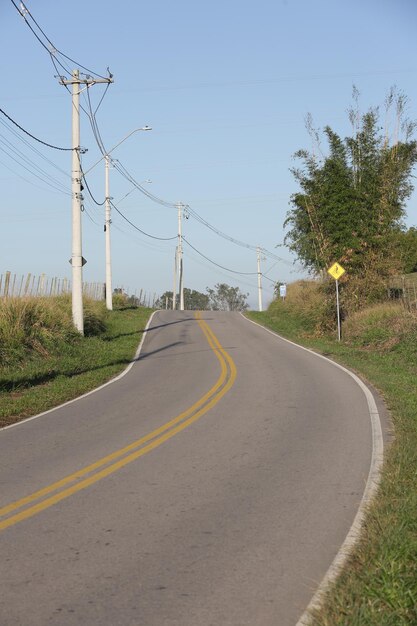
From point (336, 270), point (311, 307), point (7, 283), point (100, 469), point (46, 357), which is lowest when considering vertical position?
point (100, 469)

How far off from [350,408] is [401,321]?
531 inches

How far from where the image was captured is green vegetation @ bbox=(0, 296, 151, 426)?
46.1 feet

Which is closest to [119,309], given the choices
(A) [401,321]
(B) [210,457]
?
(A) [401,321]

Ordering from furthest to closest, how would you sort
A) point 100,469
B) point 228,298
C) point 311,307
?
point 228,298
point 311,307
point 100,469

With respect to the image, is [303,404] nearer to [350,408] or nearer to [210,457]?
[350,408]

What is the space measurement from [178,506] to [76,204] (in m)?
19.9

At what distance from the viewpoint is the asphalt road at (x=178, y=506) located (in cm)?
438

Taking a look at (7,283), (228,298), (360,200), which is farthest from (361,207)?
(228,298)

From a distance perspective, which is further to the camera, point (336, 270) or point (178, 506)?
point (336, 270)

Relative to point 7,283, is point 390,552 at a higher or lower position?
lower

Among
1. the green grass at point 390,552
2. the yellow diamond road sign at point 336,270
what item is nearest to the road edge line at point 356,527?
the green grass at point 390,552

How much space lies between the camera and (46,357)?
19844 mm

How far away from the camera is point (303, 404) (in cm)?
1234

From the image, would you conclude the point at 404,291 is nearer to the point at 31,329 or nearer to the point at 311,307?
the point at 311,307
